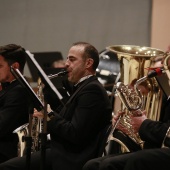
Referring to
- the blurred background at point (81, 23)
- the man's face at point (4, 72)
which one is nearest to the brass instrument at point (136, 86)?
the man's face at point (4, 72)

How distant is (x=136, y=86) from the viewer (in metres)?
3.46

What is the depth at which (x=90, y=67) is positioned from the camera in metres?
3.82

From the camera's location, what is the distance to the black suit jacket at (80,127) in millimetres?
3379

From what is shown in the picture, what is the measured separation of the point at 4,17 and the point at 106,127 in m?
4.59

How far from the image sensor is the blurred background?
20.2 feet

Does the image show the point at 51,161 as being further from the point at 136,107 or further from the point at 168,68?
the point at 168,68

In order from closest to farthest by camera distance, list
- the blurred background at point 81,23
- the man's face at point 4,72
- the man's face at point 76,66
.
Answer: the man's face at point 76,66 → the man's face at point 4,72 → the blurred background at point 81,23

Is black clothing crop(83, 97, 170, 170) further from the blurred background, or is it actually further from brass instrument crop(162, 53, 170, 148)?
the blurred background

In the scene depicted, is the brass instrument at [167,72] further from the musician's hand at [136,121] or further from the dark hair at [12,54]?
the dark hair at [12,54]

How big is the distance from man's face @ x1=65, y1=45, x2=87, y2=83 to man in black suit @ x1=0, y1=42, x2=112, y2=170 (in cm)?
14

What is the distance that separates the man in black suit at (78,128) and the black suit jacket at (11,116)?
293 mm

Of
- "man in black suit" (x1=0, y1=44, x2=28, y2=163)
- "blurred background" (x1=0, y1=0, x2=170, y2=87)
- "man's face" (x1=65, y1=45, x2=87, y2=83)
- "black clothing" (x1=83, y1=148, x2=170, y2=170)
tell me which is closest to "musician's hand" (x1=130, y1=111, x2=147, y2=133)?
"black clothing" (x1=83, y1=148, x2=170, y2=170)

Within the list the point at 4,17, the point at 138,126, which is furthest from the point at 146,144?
the point at 4,17

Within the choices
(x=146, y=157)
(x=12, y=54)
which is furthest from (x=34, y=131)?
(x=146, y=157)
